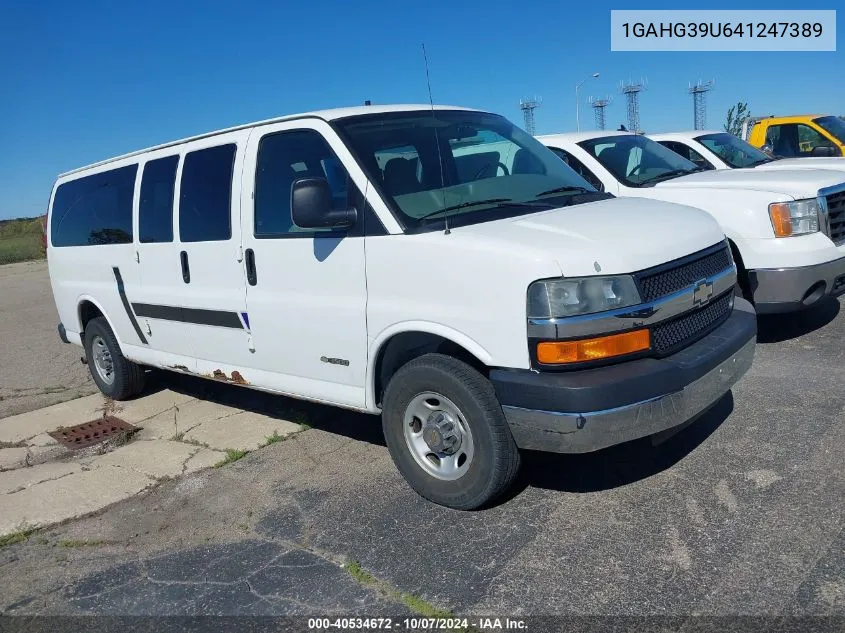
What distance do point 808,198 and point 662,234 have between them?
3199mm

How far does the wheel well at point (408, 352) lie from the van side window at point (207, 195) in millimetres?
1435

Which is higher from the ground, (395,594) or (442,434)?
(442,434)

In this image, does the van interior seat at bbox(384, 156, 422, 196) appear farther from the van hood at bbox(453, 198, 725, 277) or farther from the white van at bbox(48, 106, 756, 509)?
the van hood at bbox(453, 198, 725, 277)

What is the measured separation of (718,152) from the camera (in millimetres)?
9414

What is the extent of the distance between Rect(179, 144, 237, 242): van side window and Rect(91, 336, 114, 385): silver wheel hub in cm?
213

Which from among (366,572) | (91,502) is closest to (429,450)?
(366,572)

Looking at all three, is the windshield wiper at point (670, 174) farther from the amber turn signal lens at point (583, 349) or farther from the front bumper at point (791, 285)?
the amber turn signal lens at point (583, 349)

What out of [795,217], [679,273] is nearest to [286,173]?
[679,273]

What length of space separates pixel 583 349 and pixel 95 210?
476cm

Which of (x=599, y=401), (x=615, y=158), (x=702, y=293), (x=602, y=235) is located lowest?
(x=599, y=401)

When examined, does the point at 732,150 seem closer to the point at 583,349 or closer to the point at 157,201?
the point at 157,201

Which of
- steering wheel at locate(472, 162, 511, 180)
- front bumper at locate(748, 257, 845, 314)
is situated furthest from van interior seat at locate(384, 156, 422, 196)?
front bumper at locate(748, 257, 845, 314)

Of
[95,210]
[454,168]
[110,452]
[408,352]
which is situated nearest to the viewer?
[408,352]

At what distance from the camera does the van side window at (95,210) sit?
5.88 m
